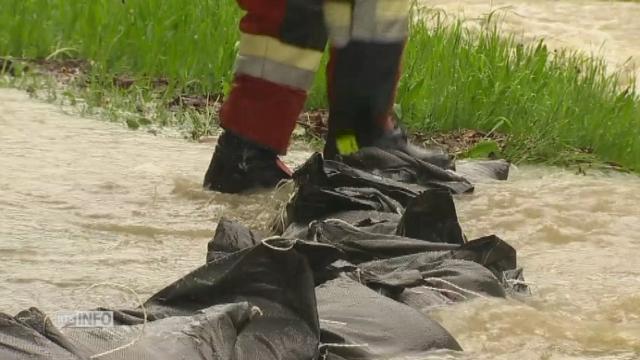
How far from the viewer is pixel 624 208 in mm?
4098

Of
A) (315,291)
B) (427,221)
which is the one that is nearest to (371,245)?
(427,221)

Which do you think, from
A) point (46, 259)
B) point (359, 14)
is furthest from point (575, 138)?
point (46, 259)

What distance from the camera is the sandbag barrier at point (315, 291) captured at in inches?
91.4

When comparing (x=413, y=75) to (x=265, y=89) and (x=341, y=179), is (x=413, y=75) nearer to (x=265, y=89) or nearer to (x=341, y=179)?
(x=265, y=89)

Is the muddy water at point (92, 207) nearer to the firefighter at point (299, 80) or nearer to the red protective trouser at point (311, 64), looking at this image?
the firefighter at point (299, 80)

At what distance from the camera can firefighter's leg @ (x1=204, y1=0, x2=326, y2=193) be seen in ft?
13.0

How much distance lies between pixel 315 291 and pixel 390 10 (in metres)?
1.60

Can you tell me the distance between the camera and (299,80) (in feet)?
13.3

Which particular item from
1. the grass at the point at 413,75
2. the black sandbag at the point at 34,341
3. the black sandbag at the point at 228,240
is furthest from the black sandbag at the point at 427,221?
the grass at the point at 413,75

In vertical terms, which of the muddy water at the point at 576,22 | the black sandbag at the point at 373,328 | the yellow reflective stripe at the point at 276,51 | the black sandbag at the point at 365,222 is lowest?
the muddy water at the point at 576,22

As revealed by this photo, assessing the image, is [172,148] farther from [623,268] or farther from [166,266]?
[623,268]

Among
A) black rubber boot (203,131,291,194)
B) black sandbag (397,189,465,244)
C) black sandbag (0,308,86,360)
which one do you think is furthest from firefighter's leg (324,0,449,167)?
black sandbag (0,308,86,360)

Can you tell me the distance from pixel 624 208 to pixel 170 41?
7.93ft

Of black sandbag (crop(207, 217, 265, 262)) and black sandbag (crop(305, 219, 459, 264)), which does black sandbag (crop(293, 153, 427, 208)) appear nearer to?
black sandbag (crop(305, 219, 459, 264))
